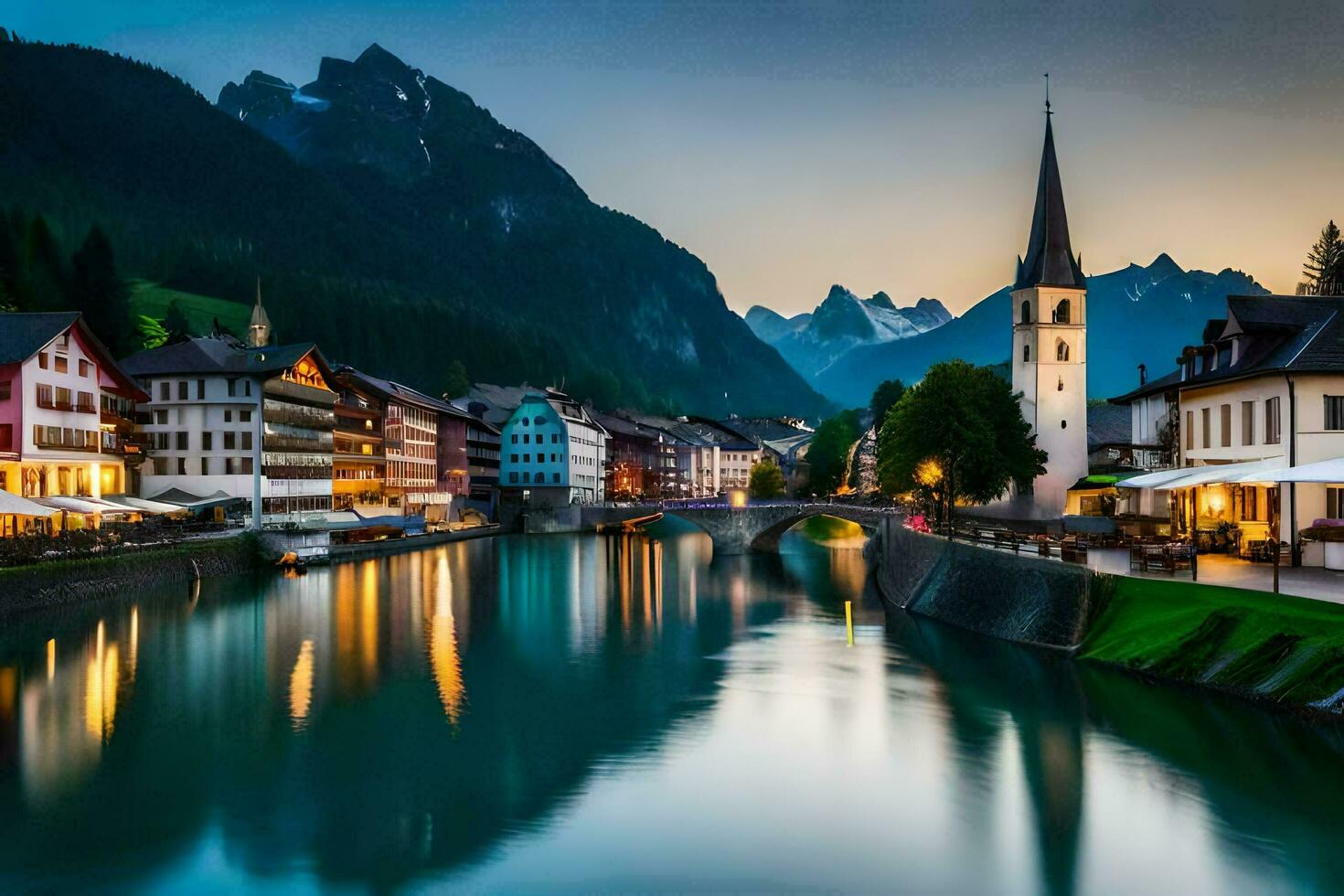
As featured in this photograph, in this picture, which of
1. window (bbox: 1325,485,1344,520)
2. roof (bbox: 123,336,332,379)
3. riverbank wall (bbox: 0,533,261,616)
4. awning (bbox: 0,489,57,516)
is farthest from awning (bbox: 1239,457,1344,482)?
roof (bbox: 123,336,332,379)

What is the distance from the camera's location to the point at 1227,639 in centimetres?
3216

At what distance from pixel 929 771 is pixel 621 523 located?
123364mm

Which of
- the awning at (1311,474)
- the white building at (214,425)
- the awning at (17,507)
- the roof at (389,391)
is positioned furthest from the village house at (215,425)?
the awning at (1311,474)

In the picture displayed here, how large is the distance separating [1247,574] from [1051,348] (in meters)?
52.8

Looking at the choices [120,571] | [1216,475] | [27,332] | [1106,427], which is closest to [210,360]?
[27,332]

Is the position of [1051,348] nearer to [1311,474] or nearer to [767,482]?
[1311,474]

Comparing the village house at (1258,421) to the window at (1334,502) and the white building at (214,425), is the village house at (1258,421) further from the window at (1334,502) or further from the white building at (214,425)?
the white building at (214,425)

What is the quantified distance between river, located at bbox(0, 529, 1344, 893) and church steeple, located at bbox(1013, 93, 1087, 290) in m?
47.5

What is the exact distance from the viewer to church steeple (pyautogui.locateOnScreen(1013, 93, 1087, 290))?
8931 cm

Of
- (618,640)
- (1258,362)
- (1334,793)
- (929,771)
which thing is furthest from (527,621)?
(1334,793)

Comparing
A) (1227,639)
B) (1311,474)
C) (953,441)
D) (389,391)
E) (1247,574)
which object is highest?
(389,391)

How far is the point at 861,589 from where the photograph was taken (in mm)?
73125

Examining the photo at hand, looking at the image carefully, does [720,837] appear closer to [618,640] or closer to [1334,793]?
[1334,793]

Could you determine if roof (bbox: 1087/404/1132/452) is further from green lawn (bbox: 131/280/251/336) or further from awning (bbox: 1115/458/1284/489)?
green lawn (bbox: 131/280/251/336)
